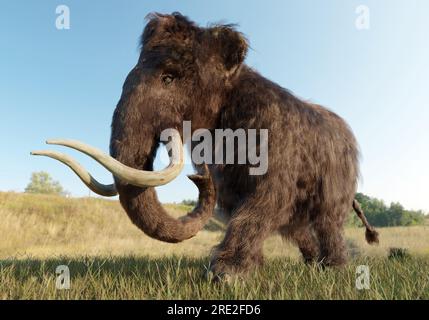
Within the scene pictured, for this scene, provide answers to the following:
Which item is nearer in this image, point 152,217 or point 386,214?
point 152,217

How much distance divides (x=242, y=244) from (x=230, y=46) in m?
1.42

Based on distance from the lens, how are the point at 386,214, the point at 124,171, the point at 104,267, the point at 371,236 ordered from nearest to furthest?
the point at 124,171
the point at 104,267
the point at 371,236
the point at 386,214

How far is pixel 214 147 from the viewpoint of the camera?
2.83 metres

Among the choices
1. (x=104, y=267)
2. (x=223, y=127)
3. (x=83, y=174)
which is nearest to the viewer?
(x=83, y=174)

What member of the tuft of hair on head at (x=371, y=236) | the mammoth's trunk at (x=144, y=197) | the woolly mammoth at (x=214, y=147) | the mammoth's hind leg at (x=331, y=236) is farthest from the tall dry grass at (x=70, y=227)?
the mammoth's trunk at (x=144, y=197)

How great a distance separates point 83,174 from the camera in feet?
8.07

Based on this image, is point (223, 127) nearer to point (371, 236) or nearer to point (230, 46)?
point (230, 46)

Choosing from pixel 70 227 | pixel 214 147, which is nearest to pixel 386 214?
pixel 70 227

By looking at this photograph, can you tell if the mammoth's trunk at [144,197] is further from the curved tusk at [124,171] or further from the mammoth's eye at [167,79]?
the mammoth's eye at [167,79]

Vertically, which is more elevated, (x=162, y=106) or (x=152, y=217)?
(x=162, y=106)

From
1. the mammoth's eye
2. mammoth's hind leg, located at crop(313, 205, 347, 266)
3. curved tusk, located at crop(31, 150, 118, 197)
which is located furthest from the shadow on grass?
the mammoth's eye

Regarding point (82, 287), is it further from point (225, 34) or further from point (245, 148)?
point (225, 34)

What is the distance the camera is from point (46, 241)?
30.0 feet

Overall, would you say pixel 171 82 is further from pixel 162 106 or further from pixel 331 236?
pixel 331 236
